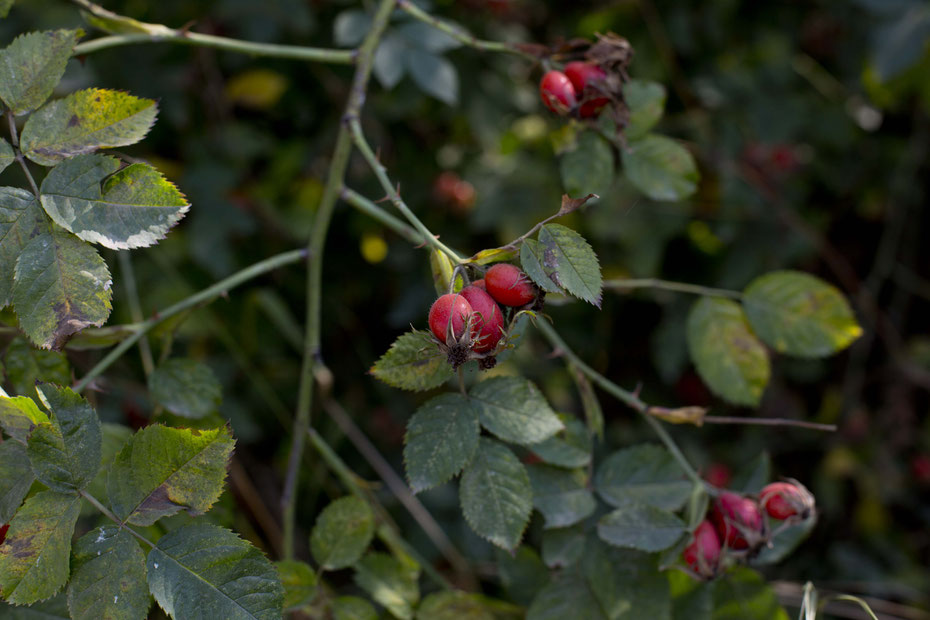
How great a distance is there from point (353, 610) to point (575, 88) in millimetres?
1075

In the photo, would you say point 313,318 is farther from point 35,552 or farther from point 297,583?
point 35,552

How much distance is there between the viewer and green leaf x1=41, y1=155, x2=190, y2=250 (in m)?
1.02

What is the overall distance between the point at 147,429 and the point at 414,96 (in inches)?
64.8

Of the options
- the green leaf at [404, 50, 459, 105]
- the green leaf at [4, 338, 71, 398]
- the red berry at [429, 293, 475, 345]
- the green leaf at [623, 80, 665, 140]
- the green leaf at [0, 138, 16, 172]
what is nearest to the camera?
the red berry at [429, 293, 475, 345]

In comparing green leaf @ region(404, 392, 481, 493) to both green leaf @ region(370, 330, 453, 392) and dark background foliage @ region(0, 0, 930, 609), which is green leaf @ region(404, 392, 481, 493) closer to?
green leaf @ region(370, 330, 453, 392)

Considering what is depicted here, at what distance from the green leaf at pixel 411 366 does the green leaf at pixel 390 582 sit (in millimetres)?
466

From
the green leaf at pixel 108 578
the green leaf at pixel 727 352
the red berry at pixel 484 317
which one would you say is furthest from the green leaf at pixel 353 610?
the green leaf at pixel 727 352

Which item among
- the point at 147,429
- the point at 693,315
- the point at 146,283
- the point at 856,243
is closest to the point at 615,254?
the point at 693,315

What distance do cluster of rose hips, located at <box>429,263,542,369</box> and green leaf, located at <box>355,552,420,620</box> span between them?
609 millimetres

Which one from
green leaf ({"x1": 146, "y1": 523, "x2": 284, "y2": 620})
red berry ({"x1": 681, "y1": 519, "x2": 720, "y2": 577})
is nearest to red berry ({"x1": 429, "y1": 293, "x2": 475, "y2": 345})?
green leaf ({"x1": 146, "y1": 523, "x2": 284, "y2": 620})

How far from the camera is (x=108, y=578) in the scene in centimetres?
95

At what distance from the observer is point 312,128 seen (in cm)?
270

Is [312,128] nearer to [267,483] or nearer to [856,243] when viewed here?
[267,483]

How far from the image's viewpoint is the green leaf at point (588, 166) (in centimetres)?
144
